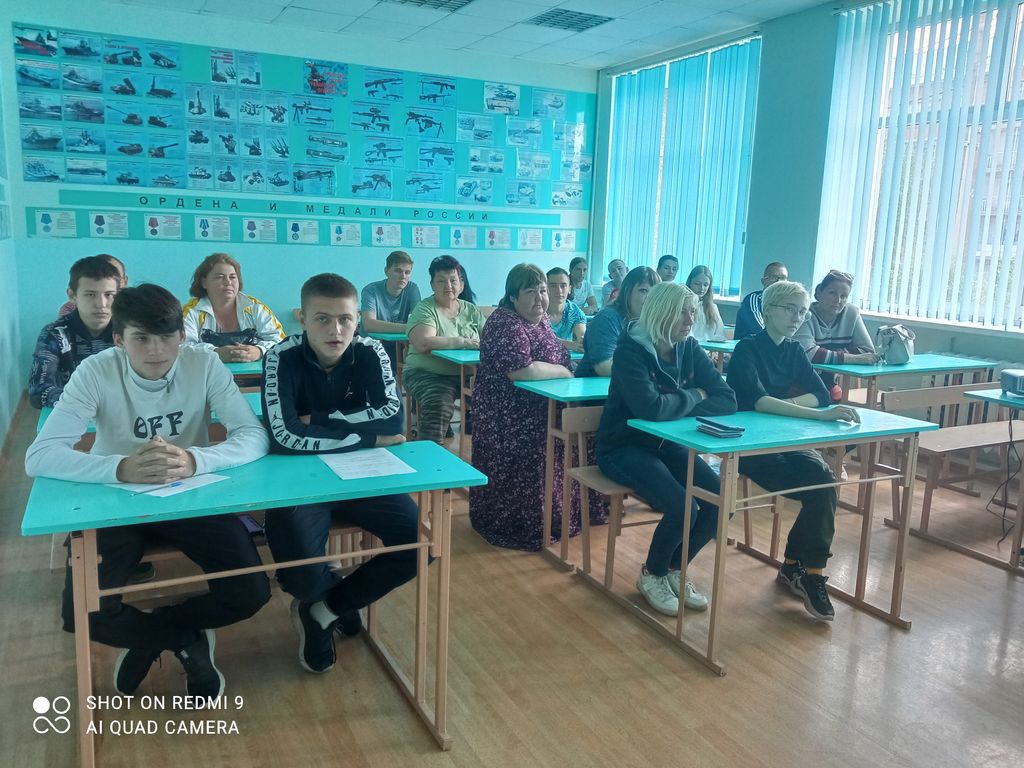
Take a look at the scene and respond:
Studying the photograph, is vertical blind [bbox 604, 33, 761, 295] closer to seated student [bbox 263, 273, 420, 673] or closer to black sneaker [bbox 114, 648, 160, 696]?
seated student [bbox 263, 273, 420, 673]

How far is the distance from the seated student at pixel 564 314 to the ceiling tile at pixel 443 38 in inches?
106

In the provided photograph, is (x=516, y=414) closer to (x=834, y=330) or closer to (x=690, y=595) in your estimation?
(x=690, y=595)

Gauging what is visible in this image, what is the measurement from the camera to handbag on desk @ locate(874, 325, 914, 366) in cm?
443

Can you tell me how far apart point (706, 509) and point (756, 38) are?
16.3ft

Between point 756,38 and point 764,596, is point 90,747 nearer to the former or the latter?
point 764,596

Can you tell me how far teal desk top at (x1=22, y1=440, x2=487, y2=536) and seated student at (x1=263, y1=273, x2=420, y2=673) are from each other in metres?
0.15

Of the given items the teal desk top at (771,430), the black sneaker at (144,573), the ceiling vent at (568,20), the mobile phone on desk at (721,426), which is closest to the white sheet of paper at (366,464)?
the teal desk top at (771,430)

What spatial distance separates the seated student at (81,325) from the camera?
118 inches

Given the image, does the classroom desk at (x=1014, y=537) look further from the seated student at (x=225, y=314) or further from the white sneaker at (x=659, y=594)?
the seated student at (x=225, y=314)

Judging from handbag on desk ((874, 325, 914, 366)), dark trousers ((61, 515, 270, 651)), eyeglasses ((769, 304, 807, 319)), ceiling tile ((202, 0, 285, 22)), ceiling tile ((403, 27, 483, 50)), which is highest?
ceiling tile ((403, 27, 483, 50))

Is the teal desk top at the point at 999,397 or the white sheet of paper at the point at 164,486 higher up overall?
the white sheet of paper at the point at 164,486

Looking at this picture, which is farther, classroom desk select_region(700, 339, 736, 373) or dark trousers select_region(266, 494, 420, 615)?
classroom desk select_region(700, 339, 736, 373)

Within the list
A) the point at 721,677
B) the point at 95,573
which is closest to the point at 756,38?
the point at 721,677

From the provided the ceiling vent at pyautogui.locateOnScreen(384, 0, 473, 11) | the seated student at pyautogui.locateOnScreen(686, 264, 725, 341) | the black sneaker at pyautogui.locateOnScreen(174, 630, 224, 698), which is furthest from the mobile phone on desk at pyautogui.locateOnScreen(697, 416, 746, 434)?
the ceiling vent at pyautogui.locateOnScreen(384, 0, 473, 11)
